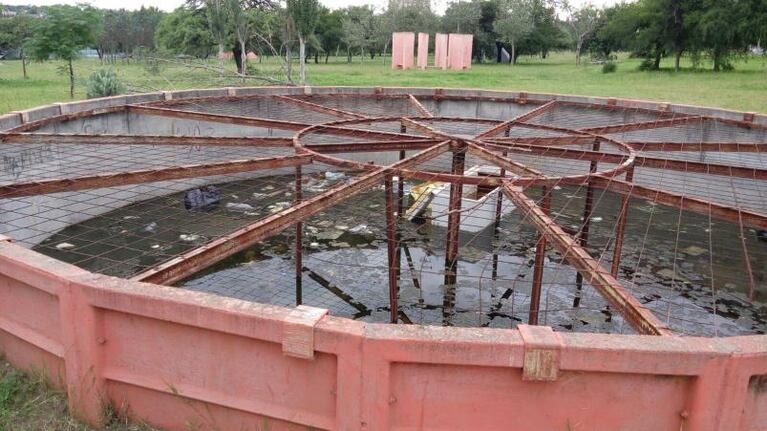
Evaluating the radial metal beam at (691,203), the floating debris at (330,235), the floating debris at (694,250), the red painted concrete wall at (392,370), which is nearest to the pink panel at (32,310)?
the red painted concrete wall at (392,370)

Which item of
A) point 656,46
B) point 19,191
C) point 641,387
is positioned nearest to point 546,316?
point 641,387

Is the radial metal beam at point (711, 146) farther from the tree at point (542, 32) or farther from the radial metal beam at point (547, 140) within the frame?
the tree at point (542, 32)

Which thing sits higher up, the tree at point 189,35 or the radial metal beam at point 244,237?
the tree at point 189,35

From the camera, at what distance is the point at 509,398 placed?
278cm

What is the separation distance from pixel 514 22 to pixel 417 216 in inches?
1510

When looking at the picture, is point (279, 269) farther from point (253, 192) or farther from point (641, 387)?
point (641, 387)

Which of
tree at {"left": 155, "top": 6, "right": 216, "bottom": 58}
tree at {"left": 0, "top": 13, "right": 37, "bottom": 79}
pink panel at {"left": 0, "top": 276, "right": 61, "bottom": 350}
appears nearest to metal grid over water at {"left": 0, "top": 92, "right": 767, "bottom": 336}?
pink panel at {"left": 0, "top": 276, "right": 61, "bottom": 350}

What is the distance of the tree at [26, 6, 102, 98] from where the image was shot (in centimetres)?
2014

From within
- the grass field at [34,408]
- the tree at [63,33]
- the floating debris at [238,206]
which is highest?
the tree at [63,33]

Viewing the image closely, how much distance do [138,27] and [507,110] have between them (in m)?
55.9

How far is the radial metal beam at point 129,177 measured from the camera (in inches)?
199

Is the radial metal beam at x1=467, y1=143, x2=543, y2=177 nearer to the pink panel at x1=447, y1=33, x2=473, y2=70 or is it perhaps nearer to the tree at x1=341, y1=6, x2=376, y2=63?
the pink panel at x1=447, y1=33, x2=473, y2=70

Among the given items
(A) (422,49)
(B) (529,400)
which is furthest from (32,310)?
(A) (422,49)

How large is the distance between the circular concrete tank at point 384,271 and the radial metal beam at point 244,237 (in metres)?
0.02
